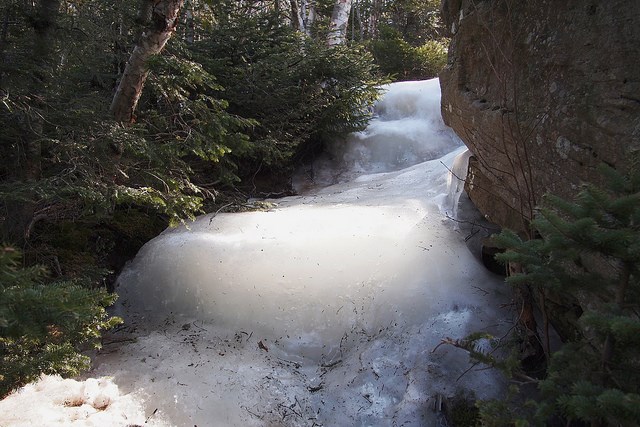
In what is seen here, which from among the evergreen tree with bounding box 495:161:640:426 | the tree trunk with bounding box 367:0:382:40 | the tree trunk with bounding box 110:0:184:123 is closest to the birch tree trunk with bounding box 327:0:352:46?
the tree trunk with bounding box 110:0:184:123

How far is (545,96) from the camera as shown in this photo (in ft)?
9.46

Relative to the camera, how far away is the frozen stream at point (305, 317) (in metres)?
2.97

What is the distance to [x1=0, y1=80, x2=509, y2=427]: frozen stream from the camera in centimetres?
297

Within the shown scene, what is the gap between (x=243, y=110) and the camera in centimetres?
639

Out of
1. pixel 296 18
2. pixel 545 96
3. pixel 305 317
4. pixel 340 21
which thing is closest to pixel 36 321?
pixel 305 317

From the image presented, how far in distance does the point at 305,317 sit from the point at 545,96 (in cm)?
253

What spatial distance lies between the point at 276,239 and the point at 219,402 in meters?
1.72

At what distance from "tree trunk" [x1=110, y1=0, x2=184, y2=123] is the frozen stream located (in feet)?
4.59

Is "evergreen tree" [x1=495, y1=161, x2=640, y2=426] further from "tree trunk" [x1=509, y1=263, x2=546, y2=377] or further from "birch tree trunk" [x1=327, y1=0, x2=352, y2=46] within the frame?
"birch tree trunk" [x1=327, y1=0, x2=352, y2=46]

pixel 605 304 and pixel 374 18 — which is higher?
pixel 374 18

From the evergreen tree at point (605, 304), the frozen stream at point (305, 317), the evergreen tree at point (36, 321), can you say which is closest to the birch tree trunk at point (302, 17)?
the frozen stream at point (305, 317)

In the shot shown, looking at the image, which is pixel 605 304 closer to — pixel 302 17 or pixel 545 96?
pixel 545 96

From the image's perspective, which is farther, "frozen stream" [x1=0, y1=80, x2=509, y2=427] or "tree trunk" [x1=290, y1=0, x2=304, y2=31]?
"tree trunk" [x1=290, y1=0, x2=304, y2=31]

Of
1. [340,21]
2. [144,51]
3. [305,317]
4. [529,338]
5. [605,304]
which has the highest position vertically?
[340,21]
